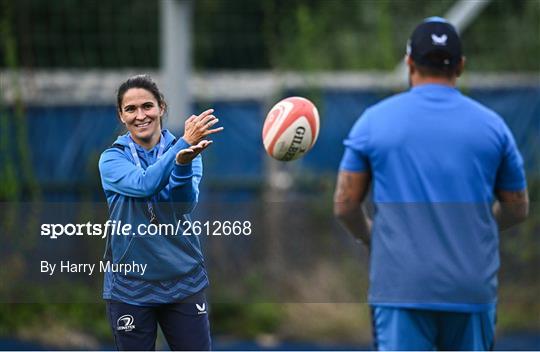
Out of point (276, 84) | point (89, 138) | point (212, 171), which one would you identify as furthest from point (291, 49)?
point (89, 138)

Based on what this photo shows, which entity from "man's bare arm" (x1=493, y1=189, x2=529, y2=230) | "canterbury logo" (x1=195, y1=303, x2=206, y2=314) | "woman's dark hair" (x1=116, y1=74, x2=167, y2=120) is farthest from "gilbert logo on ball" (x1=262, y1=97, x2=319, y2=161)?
"man's bare arm" (x1=493, y1=189, x2=529, y2=230)

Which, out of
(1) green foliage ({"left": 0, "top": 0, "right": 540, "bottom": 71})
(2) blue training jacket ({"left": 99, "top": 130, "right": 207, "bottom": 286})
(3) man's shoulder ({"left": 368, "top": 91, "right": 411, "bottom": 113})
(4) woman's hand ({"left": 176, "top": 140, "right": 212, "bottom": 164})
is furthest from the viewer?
(1) green foliage ({"left": 0, "top": 0, "right": 540, "bottom": 71})

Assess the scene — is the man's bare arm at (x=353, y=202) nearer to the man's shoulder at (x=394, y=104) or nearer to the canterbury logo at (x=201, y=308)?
the man's shoulder at (x=394, y=104)

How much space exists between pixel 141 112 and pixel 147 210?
37cm

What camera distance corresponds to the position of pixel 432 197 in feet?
13.8

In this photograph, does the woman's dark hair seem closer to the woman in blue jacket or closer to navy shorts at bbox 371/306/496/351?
the woman in blue jacket

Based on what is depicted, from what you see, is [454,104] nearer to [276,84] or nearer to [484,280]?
[484,280]

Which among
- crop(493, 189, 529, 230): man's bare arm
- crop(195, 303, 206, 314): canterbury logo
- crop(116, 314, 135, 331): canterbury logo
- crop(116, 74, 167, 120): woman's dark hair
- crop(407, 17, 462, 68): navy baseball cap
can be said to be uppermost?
crop(407, 17, 462, 68): navy baseball cap

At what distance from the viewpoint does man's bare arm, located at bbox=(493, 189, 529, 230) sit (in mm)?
4422

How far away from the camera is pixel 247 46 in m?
10.4

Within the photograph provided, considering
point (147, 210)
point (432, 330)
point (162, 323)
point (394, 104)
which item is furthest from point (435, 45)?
point (162, 323)

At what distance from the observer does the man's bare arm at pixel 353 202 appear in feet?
14.3

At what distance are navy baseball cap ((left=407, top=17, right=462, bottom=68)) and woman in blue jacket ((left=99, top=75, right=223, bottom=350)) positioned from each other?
3.16 ft

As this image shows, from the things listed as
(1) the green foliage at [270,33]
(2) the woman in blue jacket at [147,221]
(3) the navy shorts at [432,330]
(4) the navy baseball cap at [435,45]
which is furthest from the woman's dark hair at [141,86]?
(1) the green foliage at [270,33]
